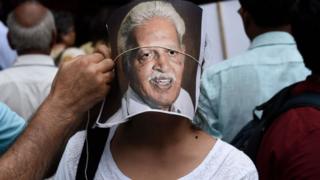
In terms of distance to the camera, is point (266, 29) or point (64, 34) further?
point (64, 34)

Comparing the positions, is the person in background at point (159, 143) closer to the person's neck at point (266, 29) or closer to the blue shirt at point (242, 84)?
the blue shirt at point (242, 84)

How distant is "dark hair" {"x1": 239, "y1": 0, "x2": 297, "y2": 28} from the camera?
3.19 metres

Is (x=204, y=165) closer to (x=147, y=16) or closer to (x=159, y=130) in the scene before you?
(x=159, y=130)

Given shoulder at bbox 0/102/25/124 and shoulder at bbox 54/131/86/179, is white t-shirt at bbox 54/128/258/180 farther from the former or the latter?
shoulder at bbox 0/102/25/124

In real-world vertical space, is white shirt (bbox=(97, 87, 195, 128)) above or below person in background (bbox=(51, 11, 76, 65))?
above

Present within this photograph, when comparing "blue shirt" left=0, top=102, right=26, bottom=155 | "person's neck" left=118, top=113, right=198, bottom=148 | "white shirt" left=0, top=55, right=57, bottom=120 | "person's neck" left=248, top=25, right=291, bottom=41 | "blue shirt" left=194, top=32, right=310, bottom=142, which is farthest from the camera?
"white shirt" left=0, top=55, right=57, bottom=120

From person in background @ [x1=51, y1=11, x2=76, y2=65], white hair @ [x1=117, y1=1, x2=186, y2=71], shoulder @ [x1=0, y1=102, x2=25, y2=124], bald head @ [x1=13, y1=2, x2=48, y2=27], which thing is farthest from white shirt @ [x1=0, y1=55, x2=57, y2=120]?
white hair @ [x1=117, y1=1, x2=186, y2=71]

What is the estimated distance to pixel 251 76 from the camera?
3191 mm

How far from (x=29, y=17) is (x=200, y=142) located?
2.34 m

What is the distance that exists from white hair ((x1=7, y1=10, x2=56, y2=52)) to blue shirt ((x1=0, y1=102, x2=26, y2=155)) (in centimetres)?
174

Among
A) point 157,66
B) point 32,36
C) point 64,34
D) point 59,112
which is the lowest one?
point 64,34

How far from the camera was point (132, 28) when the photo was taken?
1.91 metres

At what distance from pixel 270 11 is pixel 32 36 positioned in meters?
1.48

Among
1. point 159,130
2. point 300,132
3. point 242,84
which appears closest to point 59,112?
point 159,130
